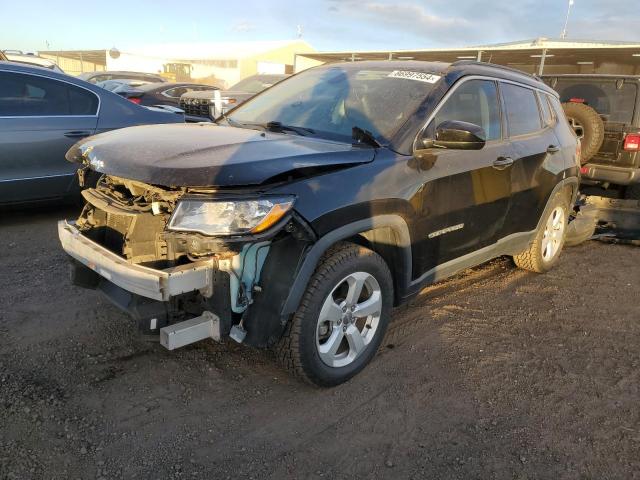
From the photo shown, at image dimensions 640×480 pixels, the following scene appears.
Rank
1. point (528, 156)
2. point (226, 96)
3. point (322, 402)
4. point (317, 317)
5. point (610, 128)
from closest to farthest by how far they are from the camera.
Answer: point (317, 317) → point (322, 402) → point (528, 156) → point (610, 128) → point (226, 96)

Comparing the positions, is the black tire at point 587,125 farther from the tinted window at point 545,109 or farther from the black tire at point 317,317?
the black tire at point 317,317

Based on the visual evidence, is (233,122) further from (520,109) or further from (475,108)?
(520,109)

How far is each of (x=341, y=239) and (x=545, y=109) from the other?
302cm

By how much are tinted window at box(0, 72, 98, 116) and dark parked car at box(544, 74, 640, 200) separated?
18.9ft

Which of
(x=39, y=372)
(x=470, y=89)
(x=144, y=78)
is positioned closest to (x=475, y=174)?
(x=470, y=89)

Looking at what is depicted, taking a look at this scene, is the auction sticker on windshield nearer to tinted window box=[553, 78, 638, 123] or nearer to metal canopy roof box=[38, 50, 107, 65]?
tinted window box=[553, 78, 638, 123]

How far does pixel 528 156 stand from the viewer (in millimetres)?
4262

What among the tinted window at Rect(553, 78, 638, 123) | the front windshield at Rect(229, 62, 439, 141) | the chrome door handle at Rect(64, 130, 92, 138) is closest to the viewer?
the front windshield at Rect(229, 62, 439, 141)

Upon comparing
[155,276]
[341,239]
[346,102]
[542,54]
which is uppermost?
[542,54]

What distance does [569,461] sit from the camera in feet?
8.38

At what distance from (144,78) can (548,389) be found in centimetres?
1856

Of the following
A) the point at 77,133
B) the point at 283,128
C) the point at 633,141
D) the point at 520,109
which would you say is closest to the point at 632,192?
the point at 633,141

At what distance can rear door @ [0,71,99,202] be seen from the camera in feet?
16.7

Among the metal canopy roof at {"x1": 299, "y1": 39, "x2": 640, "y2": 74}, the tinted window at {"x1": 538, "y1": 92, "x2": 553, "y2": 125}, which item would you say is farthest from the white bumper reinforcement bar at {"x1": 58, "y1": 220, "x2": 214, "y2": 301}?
the metal canopy roof at {"x1": 299, "y1": 39, "x2": 640, "y2": 74}
